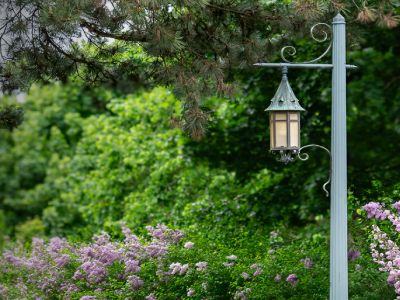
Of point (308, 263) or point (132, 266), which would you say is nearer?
point (308, 263)

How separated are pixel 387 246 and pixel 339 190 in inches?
29.9

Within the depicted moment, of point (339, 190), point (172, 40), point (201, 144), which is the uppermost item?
point (201, 144)

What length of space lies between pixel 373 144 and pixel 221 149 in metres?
2.53

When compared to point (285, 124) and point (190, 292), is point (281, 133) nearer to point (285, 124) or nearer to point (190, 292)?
point (285, 124)

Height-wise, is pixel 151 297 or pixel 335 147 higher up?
pixel 335 147

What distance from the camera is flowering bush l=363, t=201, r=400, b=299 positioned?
17.6ft

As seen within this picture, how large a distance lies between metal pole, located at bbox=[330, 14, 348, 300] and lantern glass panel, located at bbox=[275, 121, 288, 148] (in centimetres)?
30

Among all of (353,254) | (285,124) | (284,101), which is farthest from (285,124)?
(353,254)

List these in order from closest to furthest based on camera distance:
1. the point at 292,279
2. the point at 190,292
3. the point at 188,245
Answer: the point at 292,279, the point at 190,292, the point at 188,245

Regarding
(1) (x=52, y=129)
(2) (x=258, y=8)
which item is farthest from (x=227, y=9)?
(1) (x=52, y=129)

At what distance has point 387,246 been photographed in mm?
5672

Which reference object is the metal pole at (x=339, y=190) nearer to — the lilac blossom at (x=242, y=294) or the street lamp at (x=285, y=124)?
the street lamp at (x=285, y=124)

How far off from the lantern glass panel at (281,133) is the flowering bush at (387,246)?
3.30 feet

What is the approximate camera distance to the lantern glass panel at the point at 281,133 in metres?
5.17
